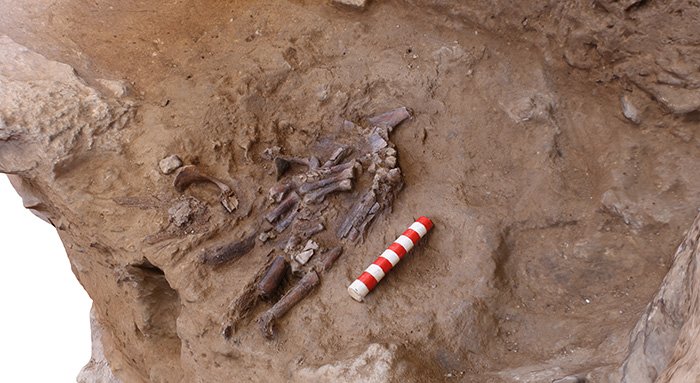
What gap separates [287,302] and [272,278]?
0.42 feet

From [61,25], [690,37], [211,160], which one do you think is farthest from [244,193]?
[690,37]

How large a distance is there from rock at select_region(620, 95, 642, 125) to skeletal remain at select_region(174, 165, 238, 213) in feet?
5.64

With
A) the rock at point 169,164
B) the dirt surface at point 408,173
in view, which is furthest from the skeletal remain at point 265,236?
the rock at point 169,164

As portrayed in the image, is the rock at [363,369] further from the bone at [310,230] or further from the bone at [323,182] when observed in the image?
the bone at [323,182]

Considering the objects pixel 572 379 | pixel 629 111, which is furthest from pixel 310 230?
pixel 629 111

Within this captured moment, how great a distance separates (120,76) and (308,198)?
125 cm

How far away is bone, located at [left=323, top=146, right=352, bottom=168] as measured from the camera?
10.4ft

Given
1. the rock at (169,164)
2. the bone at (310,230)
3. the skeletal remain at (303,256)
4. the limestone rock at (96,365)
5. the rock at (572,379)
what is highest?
the rock at (169,164)

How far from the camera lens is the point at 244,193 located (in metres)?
3.15

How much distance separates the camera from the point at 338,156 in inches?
125

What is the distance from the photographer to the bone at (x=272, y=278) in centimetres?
284

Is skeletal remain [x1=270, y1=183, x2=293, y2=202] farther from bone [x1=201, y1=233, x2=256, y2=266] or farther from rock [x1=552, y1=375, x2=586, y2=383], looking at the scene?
rock [x1=552, y1=375, x2=586, y2=383]

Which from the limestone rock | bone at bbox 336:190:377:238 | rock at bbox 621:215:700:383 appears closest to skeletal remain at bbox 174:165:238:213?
bone at bbox 336:190:377:238

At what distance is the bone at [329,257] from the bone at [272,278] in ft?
0.52
